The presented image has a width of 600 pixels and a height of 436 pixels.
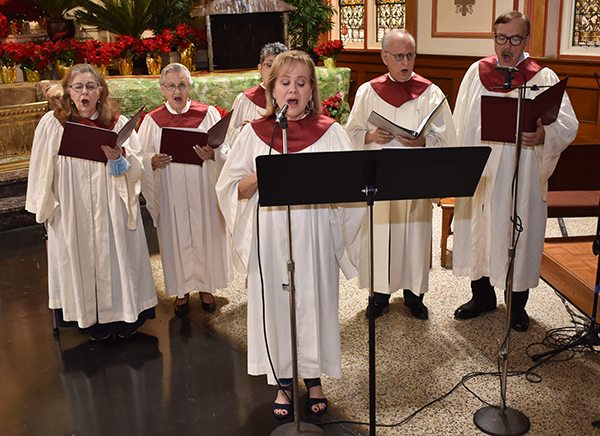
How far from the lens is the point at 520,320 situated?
4.27 m

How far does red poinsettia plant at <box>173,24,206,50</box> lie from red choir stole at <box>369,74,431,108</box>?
4.40 m

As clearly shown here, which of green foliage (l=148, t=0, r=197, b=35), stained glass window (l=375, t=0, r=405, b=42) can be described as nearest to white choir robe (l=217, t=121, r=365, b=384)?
green foliage (l=148, t=0, r=197, b=35)

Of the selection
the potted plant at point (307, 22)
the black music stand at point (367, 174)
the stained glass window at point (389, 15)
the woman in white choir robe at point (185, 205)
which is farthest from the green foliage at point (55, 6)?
the black music stand at point (367, 174)

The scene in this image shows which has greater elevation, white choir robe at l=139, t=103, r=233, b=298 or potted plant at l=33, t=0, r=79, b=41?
potted plant at l=33, t=0, r=79, b=41

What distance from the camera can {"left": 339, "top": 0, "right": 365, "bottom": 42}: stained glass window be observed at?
1187 centimetres

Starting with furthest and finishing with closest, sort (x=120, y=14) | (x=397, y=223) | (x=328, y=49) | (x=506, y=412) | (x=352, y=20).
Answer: (x=352, y=20) < (x=328, y=49) < (x=120, y=14) < (x=397, y=223) < (x=506, y=412)

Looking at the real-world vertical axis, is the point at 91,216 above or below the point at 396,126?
below

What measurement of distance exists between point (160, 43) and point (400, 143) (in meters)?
4.65

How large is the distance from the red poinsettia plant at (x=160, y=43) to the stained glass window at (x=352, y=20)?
514 centimetres

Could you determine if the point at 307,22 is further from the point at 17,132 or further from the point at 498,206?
the point at 498,206

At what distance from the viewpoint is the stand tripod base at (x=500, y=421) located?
3.16 m

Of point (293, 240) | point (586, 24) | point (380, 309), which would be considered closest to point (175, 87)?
point (293, 240)

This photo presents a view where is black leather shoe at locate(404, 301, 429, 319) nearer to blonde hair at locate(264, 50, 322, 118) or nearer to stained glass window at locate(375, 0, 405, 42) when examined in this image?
blonde hair at locate(264, 50, 322, 118)

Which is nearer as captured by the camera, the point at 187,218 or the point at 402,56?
the point at 402,56
